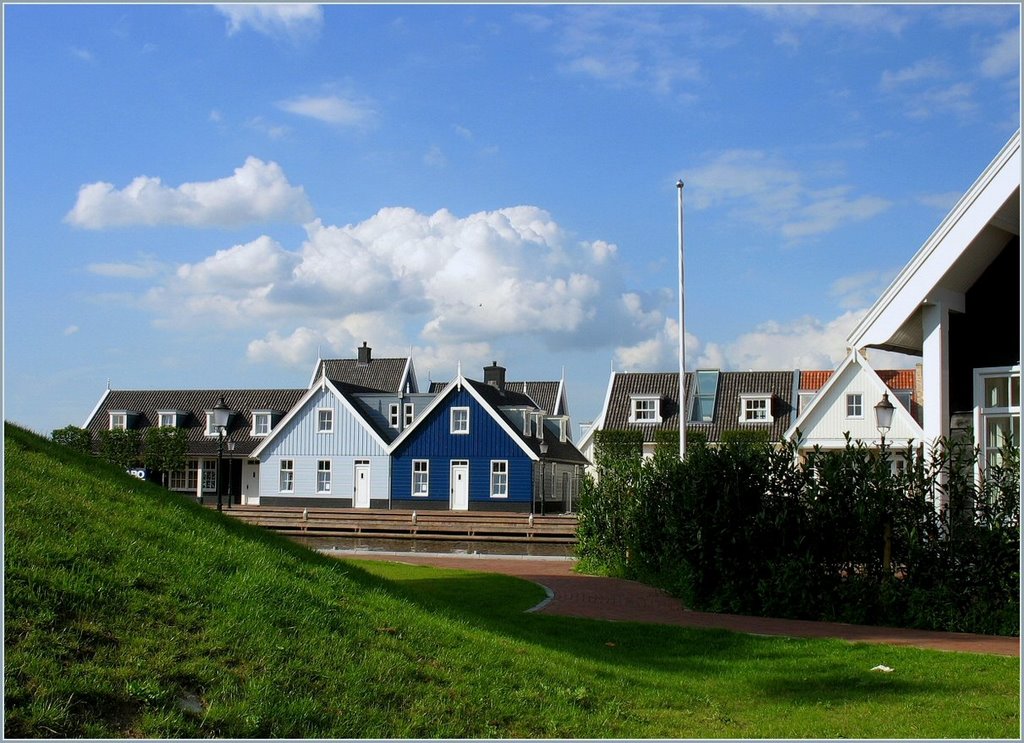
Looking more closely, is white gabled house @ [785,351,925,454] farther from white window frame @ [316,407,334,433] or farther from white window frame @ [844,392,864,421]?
white window frame @ [316,407,334,433]

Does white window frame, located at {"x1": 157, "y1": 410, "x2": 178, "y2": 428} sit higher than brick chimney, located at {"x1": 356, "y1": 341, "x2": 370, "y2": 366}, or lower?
lower

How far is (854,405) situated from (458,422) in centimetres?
1920

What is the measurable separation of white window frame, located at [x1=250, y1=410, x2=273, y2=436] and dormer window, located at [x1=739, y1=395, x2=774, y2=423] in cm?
2703

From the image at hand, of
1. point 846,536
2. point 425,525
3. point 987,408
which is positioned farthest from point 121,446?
point 987,408

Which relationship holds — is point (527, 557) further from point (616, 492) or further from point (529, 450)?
point (529, 450)

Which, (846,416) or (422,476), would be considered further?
(422,476)

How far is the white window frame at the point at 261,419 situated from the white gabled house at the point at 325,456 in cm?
408

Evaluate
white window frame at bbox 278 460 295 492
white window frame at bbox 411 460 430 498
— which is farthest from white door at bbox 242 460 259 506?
white window frame at bbox 411 460 430 498

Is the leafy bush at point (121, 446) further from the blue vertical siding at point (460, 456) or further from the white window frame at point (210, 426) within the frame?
the blue vertical siding at point (460, 456)

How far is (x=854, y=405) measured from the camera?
1759 inches

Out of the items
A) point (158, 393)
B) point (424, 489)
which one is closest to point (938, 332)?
point (424, 489)

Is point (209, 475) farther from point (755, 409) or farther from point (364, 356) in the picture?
point (755, 409)

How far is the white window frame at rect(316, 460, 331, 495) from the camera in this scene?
173ft

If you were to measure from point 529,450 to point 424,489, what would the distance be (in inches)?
240
